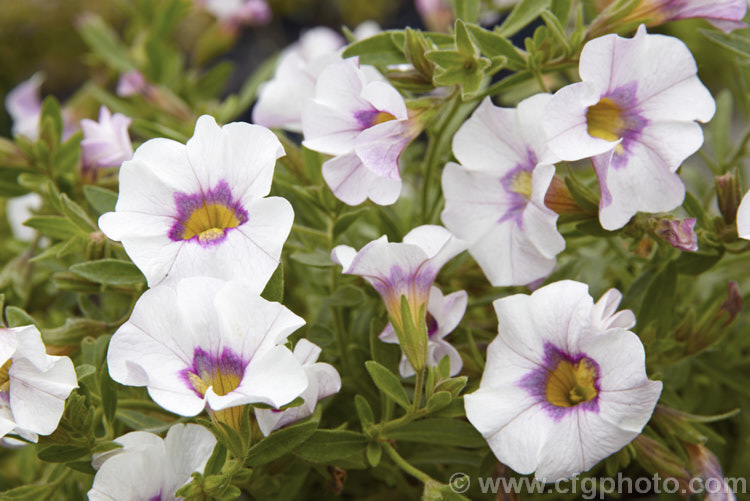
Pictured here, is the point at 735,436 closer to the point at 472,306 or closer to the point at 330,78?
the point at 472,306

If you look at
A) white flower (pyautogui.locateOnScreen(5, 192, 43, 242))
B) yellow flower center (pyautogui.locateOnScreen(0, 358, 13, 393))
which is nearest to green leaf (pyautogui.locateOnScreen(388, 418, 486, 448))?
yellow flower center (pyautogui.locateOnScreen(0, 358, 13, 393))

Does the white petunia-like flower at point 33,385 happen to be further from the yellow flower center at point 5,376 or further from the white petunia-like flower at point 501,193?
the white petunia-like flower at point 501,193

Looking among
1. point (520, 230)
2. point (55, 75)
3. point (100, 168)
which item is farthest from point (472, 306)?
point (55, 75)

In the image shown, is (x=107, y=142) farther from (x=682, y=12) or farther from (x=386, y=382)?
(x=682, y=12)

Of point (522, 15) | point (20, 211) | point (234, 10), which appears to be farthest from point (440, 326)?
point (234, 10)

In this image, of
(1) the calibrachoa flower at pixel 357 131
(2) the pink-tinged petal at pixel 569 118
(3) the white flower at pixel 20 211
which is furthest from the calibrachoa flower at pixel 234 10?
(2) the pink-tinged petal at pixel 569 118

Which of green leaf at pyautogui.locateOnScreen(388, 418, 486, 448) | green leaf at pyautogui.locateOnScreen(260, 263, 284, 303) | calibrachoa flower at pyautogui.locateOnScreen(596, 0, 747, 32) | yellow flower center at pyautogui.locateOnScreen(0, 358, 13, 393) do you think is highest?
calibrachoa flower at pyautogui.locateOnScreen(596, 0, 747, 32)

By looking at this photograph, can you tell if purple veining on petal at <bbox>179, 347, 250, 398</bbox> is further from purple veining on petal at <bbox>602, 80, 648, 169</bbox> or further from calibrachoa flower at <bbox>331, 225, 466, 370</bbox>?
purple veining on petal at <bbox>602, 80, 648, 169</bbox>

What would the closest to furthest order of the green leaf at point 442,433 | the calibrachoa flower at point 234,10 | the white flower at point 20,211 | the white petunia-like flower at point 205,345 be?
1. the white petunia-like flower at point 205,345
2. the green leaf at point 442,433
3. the white flower at point 20,211
4. the calibrachoa flower at point 234,10
